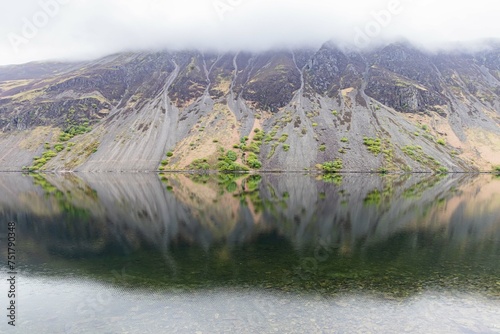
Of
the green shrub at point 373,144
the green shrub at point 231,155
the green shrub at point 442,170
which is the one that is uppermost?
the green shrub at point 373,144

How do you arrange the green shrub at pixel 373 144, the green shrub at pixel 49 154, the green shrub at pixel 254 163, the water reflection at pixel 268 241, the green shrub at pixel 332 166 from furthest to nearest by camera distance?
the green shrub at pixel 49 154 → the green shrub at pixel 373 144 → the green shrub at pixel 254 163 → the green shrub at pixel 332 166 → the water reflection at pixel 268 241

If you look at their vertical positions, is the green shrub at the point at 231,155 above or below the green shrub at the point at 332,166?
above

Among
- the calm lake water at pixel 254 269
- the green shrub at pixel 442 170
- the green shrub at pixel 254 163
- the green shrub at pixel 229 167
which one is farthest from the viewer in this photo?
the green shrub at pixel 254 163

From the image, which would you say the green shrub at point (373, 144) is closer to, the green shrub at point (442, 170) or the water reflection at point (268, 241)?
the green shrub at point (442, 170)

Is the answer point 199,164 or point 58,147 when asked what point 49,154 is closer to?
point 58,147

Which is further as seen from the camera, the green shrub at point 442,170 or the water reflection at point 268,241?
the green shrub at point 442,170

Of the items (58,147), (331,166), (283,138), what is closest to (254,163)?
(283,138)

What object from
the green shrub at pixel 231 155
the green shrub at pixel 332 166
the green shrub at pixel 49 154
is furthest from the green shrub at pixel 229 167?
the green shrub at pixel 49 154
